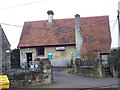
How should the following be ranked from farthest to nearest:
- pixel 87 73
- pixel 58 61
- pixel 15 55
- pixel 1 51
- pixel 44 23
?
1. pixel 44 23
2. pixel 15 55
3. pixel 58 61
4. pixel 1 51
5. pixel 87 73

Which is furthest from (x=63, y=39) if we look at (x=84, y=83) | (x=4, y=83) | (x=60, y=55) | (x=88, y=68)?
(x=4, y=83)

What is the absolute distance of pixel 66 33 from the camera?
25.0m

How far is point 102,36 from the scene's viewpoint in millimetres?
23578

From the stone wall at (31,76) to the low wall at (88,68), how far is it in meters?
4.71

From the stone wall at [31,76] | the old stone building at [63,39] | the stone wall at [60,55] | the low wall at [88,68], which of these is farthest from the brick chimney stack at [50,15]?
the stone wall at [31,76]

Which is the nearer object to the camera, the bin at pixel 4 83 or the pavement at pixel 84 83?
the bin at pixel 4 83

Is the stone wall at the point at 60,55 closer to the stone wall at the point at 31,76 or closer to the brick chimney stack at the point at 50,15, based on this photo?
the brick chimney stack at the point at 50,15

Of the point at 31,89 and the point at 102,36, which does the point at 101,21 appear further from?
the point at 31,89

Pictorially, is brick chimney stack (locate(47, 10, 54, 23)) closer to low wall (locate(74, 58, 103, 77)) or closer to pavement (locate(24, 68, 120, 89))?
low wall (locate(74, 58, 103, 77))

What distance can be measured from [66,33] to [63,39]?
1.43 meters

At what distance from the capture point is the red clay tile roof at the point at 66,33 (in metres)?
23.0

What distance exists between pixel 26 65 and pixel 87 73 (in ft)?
18.1

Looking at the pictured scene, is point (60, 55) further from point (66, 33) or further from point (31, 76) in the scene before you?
point (31, 76)

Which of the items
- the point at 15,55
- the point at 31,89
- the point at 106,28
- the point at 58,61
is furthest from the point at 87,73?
the point at 15,55
